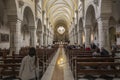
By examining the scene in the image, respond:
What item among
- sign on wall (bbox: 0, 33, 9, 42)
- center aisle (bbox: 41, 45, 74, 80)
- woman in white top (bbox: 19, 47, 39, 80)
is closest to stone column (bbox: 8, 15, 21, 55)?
center aisle (bbox: 41, 45, 74, 80)

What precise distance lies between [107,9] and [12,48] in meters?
8.43

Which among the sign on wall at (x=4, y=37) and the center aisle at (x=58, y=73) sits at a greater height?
the sign on wall at (x=4, y=37)

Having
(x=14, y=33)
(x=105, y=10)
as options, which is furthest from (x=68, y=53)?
(x=105, y=10)

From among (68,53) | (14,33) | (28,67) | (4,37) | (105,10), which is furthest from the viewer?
(4,37)

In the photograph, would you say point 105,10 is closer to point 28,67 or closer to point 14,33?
point 14,33

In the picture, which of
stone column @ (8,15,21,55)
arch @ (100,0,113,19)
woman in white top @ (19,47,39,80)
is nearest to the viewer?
woman in white top @ (19,47,39,80)

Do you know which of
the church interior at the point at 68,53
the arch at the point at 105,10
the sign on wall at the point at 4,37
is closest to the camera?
the church interior at the point at 68,53

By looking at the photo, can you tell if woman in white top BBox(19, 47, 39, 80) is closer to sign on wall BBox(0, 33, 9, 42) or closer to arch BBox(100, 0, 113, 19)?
arch BBox(100, 0, 113, 19)

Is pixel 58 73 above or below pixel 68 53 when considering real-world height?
below

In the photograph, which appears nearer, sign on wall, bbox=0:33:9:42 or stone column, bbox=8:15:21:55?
stone column, bbox=8:15:21:55

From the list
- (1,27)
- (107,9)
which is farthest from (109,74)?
(1,27)

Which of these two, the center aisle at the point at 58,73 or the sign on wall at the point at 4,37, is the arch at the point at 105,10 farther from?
the sign on wall at the point at 4,37

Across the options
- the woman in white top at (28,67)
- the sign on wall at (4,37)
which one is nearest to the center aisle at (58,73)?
the woman in white top at (28,67)

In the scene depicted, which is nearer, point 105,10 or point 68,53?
point 105,10
